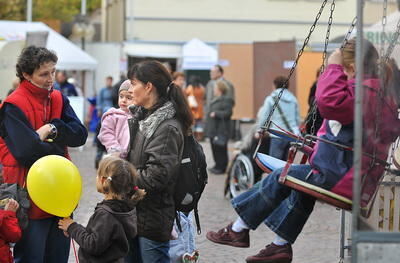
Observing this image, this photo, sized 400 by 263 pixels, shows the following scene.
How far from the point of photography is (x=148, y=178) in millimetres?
5711

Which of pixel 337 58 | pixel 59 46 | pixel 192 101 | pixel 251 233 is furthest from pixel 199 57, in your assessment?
pixel 337 58

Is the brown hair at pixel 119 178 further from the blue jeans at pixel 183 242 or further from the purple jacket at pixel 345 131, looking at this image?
the blue jeans at pixel 183 242

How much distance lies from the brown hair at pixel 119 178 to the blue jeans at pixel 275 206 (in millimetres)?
695

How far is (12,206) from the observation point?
18.9ft

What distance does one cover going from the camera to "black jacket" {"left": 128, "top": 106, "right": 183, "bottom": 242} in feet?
18.8

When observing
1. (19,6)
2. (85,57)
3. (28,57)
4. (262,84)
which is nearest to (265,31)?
(19,6)

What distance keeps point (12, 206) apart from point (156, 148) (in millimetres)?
903

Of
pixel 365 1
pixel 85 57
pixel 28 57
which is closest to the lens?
pixel 365 1

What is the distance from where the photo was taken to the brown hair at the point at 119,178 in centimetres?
546

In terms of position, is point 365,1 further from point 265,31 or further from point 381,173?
point 265,31

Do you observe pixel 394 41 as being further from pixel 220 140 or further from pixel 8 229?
pixel 220 140

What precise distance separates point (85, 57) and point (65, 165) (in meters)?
22.9

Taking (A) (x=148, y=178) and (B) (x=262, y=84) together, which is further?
(B) (x=262, y=84)

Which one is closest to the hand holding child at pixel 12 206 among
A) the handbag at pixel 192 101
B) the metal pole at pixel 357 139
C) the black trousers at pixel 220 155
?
the metal pole at pixel 357 139
